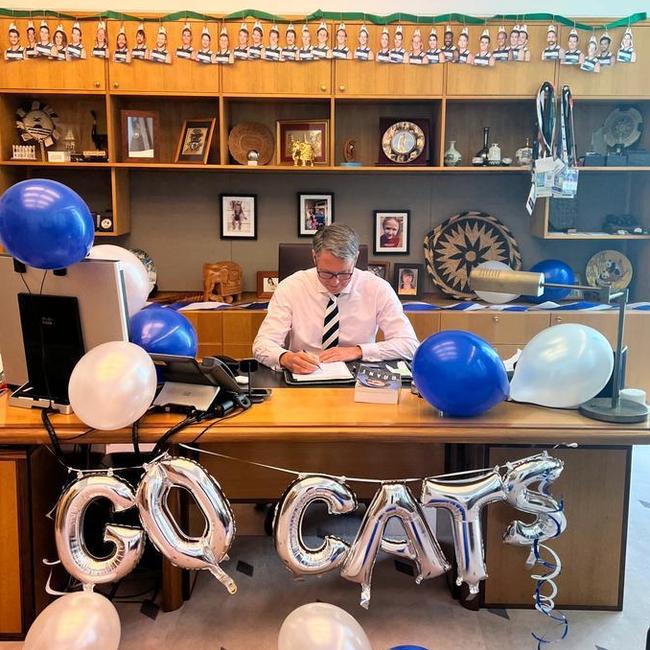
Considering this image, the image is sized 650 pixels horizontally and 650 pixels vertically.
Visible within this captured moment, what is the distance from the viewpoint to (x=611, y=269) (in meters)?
4.60

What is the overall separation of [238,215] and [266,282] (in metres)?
0.47

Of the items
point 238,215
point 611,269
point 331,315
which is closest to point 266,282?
point 238,215

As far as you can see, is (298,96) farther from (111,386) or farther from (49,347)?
(111,386)

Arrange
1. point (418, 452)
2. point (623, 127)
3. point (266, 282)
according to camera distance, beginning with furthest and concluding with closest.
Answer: point (266, 282), point (623, 127), point (418, 452)

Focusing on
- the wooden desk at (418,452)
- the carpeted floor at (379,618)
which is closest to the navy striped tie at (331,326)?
the wooden desk at (418,452)

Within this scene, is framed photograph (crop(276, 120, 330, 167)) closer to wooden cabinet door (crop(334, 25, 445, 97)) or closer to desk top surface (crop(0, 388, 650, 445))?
wooden cabinet door (crop(334, 25, 445, 97))

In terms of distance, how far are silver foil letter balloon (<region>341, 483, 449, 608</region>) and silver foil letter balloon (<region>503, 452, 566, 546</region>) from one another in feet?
0.78

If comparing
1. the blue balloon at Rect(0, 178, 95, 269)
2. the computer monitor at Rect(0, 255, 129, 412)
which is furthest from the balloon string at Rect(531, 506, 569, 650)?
the blue balloon at Rect(0, 178, 95, 269)

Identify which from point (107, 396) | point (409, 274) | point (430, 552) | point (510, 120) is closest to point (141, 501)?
point (107, 396)

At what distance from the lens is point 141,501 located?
186 centimetres

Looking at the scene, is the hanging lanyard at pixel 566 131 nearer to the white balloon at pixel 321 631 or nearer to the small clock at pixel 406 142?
the small clock at pixel 406 142

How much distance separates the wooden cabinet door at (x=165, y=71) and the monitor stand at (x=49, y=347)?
2.43m

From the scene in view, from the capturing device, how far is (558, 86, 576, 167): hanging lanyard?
4.12 m

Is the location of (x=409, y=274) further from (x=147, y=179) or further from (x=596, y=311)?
(x=147, y=179)
